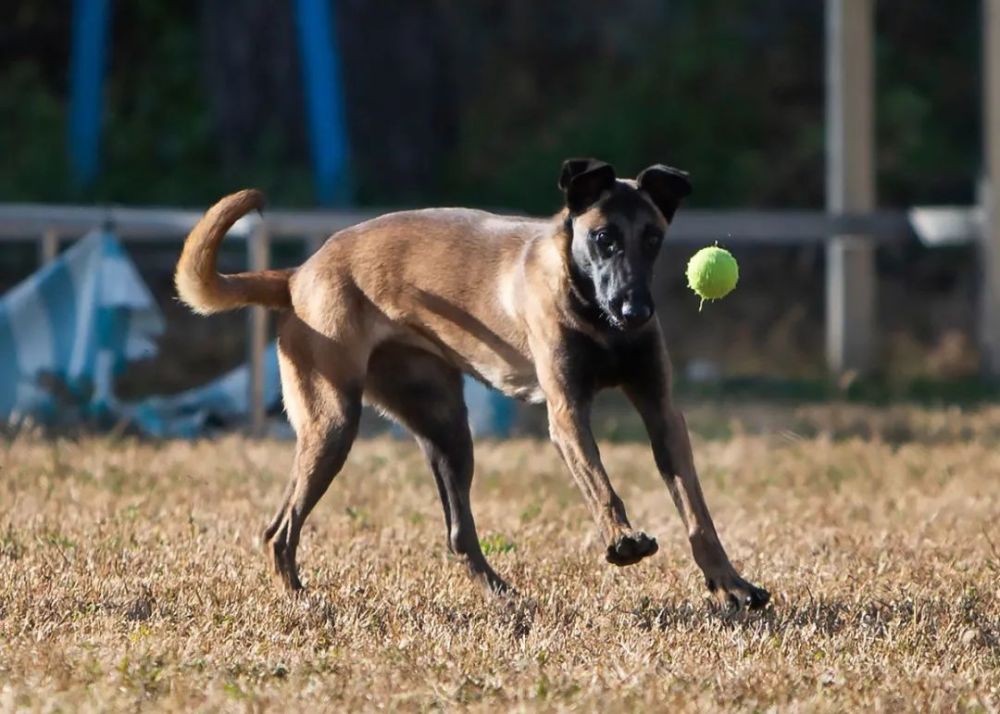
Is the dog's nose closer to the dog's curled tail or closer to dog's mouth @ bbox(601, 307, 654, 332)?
dog's mouth @ bbox(601, 307, 654, 332)

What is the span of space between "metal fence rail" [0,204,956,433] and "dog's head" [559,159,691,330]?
2867 millimetres

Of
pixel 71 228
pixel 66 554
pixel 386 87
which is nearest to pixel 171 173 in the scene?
pixel 386 87

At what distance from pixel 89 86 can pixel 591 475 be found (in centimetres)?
857

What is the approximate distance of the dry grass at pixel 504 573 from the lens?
4.13 meters

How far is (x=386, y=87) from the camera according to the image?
13484 millimetres

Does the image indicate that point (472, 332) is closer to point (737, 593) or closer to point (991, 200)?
point (737, 593)

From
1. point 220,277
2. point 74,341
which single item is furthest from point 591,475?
point 74,341

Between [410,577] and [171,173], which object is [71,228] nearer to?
[410,577]

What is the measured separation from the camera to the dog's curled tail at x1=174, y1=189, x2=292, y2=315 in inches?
229

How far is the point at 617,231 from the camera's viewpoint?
5125 mm

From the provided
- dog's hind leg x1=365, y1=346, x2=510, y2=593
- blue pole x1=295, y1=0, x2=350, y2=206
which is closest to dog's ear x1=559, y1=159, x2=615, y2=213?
dog's hind leg x1=365, y1=346, x2=510, y2=593

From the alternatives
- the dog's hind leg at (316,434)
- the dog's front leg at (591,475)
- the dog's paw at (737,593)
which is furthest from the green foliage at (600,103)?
the dog's paw at (737,593)

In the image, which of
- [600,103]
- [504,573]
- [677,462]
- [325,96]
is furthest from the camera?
[600,103]

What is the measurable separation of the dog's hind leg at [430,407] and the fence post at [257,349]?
2834mm
